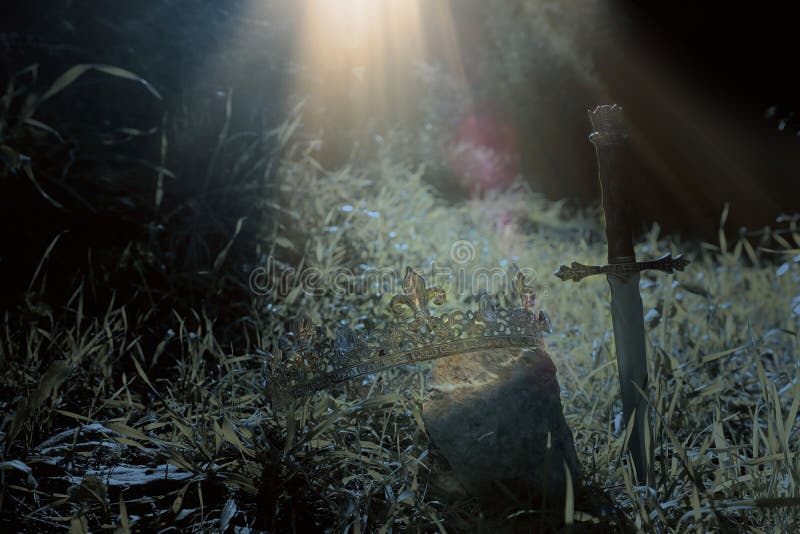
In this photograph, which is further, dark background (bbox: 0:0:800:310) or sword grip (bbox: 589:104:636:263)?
dark background (bbox: 0:0:800:310)

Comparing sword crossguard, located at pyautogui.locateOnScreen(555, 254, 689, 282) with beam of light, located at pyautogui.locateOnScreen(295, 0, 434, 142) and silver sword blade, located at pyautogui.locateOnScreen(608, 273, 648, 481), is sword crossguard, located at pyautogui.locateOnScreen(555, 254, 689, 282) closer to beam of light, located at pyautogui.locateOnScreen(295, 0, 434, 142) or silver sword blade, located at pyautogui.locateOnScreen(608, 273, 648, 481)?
silver sword blade, located at pyautogui.locateOnScreen(608, 273, 648, 481)

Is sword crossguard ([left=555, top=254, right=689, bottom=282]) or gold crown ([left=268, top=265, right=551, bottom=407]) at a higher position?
sword crossguard ([left=555, top=254, right=689, bottom=282])

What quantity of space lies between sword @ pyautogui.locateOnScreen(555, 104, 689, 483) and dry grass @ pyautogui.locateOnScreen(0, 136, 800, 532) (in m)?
0.17

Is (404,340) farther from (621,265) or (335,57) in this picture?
(335,57)

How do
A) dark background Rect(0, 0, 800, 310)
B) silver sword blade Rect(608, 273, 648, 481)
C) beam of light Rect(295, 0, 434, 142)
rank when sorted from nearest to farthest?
1. silver sword blade Rect(608, 273, 648, 481)
2. dark background Rect(0, 0, 800, 310)
3. beam of light Rect(295, 0, 434, 142)

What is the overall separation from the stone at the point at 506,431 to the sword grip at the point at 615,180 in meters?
0.37

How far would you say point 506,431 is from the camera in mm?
1455

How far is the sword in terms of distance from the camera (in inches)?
58.0

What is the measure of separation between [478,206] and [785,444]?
505 cm

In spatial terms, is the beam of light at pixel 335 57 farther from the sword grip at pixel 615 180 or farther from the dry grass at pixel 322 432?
the sword grip at pixel 615 180

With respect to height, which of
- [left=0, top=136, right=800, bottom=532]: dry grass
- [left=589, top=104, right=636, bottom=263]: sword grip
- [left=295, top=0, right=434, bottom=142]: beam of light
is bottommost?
[left=0, top=136, right=800, bottom=532]: dry grass

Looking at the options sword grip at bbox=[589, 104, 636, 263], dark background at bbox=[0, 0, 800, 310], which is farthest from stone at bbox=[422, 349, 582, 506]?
dark background at bbox=[0, 0, 800, 310]

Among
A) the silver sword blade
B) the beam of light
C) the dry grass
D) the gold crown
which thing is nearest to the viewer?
the dry grass

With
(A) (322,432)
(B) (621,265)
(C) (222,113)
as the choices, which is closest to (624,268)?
(B) (621,265)
